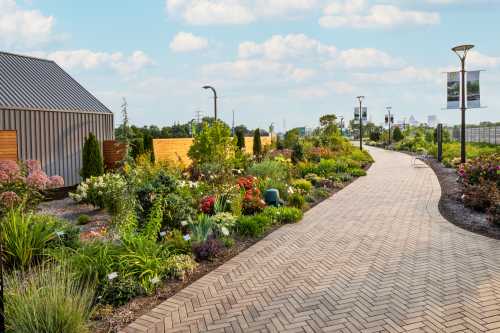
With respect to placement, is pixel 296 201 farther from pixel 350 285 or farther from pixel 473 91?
pixel 473 91

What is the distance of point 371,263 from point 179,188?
4.10m

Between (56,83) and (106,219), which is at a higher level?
(56,83)

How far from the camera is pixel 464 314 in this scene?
179 inches

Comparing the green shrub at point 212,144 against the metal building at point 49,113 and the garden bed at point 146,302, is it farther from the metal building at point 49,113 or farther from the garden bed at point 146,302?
the garden bed at point 146,302

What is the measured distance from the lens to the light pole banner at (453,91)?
17.8 m

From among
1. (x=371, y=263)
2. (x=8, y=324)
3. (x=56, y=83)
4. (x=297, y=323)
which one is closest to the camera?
(x=8, y=324)

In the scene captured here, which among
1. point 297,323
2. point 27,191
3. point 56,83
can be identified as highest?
point 56,83

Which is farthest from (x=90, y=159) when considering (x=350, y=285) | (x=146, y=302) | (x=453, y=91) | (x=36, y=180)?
(x=453, y=91)

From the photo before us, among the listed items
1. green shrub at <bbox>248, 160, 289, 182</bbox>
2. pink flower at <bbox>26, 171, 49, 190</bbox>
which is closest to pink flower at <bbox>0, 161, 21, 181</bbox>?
pink flower at <bbox>26, 171, 49, 190</bbox>

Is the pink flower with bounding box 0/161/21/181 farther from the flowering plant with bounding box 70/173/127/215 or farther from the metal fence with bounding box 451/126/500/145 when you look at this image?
the metal fence with bounding box 451/126/500/145

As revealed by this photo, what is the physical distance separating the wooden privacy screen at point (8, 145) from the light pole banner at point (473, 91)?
17.2 metres

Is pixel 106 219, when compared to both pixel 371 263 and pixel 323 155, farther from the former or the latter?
pixel 323 155

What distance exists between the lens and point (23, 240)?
20.4 feet

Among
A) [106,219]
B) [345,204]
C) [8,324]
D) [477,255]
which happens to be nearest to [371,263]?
[477,255]
